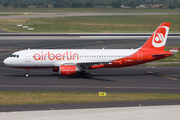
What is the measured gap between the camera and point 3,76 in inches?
1684

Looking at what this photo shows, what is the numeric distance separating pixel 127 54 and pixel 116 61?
2.08 m

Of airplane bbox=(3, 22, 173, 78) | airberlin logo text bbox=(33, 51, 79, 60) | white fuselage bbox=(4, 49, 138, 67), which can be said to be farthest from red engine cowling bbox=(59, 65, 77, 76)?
airberlin logo text bbox=(33, 51, 79, 60)

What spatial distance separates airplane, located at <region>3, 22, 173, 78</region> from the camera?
41844mm

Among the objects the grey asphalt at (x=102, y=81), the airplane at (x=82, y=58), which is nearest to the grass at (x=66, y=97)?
the grey asphalt at (x=102, y=81)

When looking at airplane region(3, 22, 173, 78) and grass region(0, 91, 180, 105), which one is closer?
grass region(0, 91, 180, 105)

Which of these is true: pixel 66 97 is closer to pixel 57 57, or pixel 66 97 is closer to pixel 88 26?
pixel 57 57

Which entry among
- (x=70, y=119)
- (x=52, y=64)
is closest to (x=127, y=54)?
(x=52, y=64)

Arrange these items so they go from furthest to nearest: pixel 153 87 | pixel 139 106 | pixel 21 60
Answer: pixel 21 60 < pixel 153 87 < pixel 139 106

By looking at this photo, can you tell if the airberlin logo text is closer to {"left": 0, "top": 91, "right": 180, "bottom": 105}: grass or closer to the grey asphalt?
the grey asphalt

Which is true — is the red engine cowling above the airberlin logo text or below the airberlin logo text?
below

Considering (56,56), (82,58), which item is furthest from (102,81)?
(56,56)

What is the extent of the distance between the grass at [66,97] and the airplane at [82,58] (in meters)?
9.21

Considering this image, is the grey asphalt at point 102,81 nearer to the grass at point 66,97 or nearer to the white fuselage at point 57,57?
the grass at point 66,97

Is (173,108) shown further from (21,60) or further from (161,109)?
(21,60)
